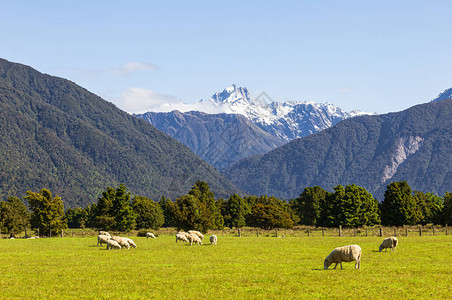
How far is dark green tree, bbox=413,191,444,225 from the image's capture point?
4937 inches

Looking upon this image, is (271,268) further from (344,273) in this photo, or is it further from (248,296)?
(248,296)

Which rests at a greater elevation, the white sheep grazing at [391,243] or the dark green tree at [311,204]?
the dark green tree at [311,204]

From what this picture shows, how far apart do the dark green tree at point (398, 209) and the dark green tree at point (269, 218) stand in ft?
97.5

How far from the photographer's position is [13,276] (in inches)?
1165

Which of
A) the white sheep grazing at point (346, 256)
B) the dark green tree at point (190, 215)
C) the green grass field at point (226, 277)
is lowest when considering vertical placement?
the green grass field at point (226, 277)

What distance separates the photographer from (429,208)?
137000mm

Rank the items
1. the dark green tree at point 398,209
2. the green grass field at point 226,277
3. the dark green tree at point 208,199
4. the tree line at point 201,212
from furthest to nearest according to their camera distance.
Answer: the dark green tree at point 208,199, the dark green tree at point 398,209, the tree line at point 201,212, the green grass field at point 226,277

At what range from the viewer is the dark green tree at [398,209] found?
342 ft

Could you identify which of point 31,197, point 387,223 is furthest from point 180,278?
point 387,223

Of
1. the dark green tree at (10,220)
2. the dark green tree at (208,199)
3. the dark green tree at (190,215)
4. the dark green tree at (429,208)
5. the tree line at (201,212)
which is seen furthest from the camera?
the dark green tree at (429,208)

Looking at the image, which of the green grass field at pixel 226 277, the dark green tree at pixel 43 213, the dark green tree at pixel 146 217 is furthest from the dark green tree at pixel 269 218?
the green grass field at pixel 226 277

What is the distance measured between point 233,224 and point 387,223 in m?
58.2

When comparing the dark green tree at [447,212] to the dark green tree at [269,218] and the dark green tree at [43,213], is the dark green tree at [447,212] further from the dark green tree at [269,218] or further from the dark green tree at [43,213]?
the dark green tree at [43,213]

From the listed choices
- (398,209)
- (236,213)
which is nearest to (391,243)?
(398,209)
